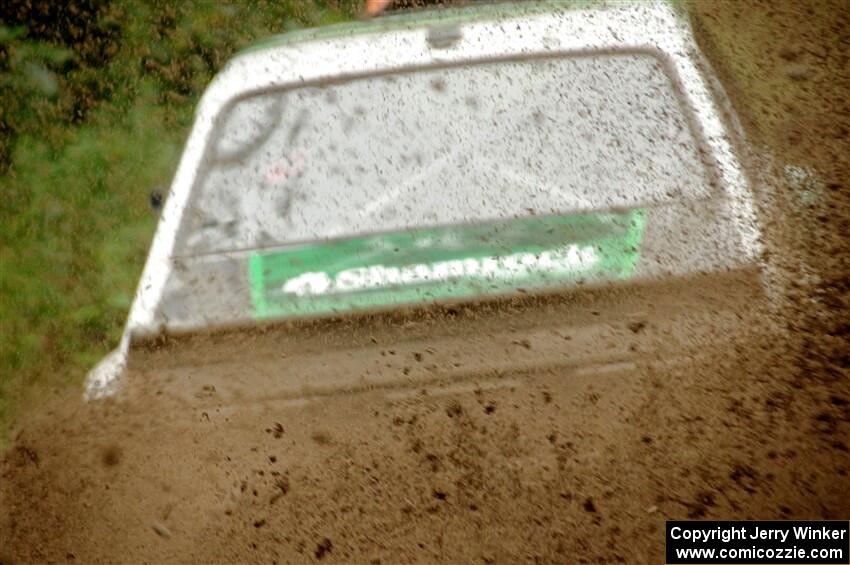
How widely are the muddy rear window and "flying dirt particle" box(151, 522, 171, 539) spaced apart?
857 mm

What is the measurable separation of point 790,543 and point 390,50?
203 cm

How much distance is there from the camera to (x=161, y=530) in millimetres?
1886

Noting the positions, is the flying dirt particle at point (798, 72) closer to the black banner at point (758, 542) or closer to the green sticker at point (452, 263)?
the green sticker at point (452, 263)

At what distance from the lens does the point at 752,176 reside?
2.34 m

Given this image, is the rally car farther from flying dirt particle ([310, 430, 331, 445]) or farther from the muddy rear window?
flying dirt particle ([310, 430, 331, 445])

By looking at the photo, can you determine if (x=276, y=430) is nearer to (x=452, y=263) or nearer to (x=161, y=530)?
(x=161, y=530)

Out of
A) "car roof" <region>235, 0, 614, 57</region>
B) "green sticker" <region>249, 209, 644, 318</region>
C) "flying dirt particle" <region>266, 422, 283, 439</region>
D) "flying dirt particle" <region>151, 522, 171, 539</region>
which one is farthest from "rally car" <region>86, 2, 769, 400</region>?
"flying dirt particle" <region>151, 522, 171, 539</region>

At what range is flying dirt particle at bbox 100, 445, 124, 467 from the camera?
2.04 meters

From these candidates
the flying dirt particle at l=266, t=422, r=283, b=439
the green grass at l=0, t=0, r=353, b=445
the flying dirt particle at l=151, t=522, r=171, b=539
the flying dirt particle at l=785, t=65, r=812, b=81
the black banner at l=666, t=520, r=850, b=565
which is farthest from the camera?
the flying dirt particle at l=785, t=65, r=812, b=81

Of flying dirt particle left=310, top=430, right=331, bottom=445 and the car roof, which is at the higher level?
the car roof

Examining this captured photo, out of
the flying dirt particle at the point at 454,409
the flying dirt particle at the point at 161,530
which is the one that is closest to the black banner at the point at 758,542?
the flying dirt particle at the point at 454,409

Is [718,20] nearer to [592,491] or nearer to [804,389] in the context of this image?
[804,389]

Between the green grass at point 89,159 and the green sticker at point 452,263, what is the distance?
133 centimetres

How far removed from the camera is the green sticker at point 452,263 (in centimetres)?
191
